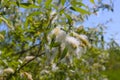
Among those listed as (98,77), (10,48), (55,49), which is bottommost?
(98,77)

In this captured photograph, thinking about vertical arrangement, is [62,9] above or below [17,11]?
above

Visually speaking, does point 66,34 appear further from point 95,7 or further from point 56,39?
point 95,7

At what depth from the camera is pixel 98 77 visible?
26.1 feet

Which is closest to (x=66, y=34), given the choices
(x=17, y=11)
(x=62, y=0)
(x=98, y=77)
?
(x=62, y=0)

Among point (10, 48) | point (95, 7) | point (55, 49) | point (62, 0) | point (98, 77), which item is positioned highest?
point (62, 0)

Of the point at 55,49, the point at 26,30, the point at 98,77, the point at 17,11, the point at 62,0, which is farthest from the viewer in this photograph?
the point at 98,77

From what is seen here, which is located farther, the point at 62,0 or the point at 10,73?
the point at 10,73

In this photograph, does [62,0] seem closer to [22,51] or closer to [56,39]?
[56,39]

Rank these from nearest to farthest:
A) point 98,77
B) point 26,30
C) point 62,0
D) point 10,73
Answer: point 62,0
point 10,73
point 26,30
point 98,77

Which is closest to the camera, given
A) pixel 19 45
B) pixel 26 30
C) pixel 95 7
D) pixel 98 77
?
pixel 26 30

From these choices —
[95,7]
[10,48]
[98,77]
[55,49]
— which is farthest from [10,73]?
[98,77]

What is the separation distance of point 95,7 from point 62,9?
3557mm

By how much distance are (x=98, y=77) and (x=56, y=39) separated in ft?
20.1

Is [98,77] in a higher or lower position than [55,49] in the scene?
lower
